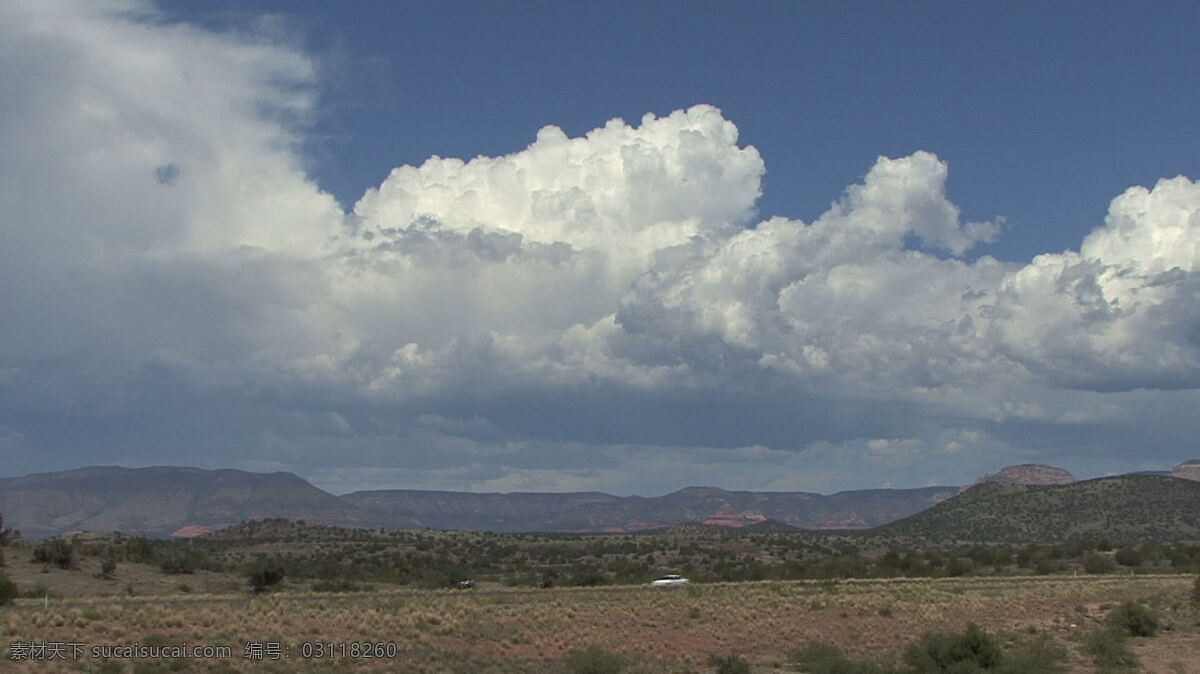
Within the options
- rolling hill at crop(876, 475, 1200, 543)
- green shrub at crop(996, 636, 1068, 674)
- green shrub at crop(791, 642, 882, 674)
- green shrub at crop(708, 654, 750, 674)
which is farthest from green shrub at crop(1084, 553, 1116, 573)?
green shrub at crop(708, 654, 750, 674)

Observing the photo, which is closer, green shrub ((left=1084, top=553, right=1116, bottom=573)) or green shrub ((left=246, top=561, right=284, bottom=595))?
green shrub ((left=246, top=561, right=284, bottom=595))

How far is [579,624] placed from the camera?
44625 mm

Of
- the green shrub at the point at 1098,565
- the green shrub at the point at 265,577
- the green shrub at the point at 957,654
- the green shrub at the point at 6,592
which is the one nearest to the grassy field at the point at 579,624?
the green shrub at the point at 6,592

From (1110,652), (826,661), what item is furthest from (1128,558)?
(826,661)

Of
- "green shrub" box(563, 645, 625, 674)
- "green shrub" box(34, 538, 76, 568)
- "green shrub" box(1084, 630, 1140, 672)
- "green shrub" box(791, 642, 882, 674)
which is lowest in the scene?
"green shrub" box(1084, 630, 1140, 672)

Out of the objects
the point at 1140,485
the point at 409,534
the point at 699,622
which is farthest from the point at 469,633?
the point at 1140,485

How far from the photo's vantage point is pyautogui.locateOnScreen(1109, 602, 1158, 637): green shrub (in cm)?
4756

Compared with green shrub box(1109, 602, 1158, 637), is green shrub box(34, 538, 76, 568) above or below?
above

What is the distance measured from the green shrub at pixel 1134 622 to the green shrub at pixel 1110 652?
360cm

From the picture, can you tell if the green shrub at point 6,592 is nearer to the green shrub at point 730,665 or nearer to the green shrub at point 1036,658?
the green shrub at point 730,665

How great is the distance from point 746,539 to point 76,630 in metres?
106

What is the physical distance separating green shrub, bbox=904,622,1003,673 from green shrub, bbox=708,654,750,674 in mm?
5798

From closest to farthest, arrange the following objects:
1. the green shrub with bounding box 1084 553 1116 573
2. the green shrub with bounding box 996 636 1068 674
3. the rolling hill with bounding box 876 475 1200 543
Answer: the green shrub with bounding box 996 636 1068 674 → the green shrub with bounding box 1084 553 1116 573 → the rolling hill with bounding box 876 475 1200 543

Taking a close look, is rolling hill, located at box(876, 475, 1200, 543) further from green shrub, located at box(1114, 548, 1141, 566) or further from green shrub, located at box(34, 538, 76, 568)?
green shrub, located at box(34, 538, 76, 568)
